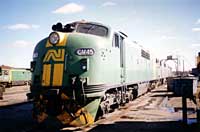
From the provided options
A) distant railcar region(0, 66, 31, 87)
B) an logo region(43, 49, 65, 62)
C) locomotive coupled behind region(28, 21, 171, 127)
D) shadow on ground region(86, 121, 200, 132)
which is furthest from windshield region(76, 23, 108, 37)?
distant railcar region(0, 66, 31, 87)

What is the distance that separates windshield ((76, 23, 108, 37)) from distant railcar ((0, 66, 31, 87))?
26.7m

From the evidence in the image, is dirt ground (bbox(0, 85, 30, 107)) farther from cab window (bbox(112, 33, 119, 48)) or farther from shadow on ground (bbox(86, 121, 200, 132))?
shadow on ground (bbox(86, 121, 200, 132))

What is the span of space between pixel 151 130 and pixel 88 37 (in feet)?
11.1

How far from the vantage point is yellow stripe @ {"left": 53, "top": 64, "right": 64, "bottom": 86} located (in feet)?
27.5

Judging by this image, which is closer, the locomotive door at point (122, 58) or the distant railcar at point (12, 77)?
the locomotive door at point (122, 58)

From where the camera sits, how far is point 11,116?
11.6 m

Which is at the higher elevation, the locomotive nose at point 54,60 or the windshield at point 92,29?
the windshield at point 92,29

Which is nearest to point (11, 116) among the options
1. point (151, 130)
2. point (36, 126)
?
point (36, 126)

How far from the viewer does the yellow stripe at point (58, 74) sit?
8383 mm

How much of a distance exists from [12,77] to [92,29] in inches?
1294

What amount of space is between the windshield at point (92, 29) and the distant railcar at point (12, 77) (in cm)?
2667

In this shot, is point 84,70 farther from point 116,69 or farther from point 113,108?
point 113,108

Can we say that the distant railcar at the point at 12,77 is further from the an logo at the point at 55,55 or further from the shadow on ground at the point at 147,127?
the shadow on ground at the point at 147,127

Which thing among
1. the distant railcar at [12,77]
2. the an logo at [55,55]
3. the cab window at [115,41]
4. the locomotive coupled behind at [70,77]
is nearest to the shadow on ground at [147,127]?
the locomotive coupled behind at [70,77]
